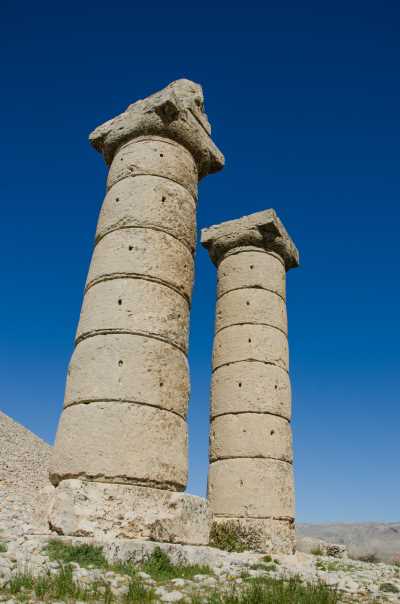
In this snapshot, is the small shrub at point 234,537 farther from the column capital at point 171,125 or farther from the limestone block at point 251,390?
the column capital at point 171,125

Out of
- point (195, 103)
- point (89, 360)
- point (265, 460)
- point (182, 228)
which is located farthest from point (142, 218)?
point (265, 460)

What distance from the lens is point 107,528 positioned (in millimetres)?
4742

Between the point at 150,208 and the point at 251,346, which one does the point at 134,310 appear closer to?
the point at 150,208

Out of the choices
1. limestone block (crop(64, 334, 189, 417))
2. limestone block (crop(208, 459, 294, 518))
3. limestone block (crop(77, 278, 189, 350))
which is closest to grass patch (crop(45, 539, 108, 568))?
limestone block (crop(64, 334, 189, 417))

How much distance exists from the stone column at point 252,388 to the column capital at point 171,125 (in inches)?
134

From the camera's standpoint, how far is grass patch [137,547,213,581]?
14.3 feet

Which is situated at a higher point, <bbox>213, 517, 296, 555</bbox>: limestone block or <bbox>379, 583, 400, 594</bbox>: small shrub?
<bbox>213, 517, 296, 555</bbox>: limestone block

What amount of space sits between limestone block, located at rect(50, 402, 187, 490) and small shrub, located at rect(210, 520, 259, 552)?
3639 mm

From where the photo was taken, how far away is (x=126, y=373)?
5.52 meters

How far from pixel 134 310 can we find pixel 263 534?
5.16m

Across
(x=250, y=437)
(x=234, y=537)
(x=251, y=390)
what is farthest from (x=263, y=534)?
(x=251, y=390)

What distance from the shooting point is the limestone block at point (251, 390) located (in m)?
9.73

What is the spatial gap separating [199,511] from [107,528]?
3.76ft

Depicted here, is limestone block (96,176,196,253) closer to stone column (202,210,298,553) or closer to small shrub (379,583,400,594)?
stone column (202,210,298,553)
